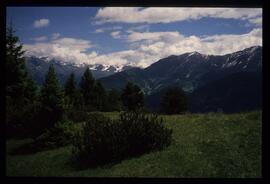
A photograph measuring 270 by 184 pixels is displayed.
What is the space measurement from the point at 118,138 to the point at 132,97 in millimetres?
1724

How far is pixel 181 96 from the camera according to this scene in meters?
10.7

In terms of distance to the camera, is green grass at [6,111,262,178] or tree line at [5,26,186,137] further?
tree line at [5,26,186,137]

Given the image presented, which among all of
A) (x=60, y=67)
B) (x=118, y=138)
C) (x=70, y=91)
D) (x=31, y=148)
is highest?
(x=60, y=67)

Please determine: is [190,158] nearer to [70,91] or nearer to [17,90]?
[70,91]

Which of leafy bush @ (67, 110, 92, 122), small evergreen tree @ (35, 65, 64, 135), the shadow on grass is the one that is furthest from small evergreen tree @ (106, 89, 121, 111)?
the shadow on grass

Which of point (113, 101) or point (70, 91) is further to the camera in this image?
point (113, 101)

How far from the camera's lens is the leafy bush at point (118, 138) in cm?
806

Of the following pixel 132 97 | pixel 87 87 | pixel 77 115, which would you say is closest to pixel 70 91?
pixel 77 115

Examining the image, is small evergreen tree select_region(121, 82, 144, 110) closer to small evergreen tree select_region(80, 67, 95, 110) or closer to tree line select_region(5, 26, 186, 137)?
tree line select_region(5, 26, 186, 137)

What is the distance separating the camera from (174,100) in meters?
10.3

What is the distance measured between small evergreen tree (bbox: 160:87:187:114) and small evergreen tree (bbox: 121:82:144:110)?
2.70 feet

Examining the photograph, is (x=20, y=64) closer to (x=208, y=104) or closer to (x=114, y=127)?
(x=114, y=127)

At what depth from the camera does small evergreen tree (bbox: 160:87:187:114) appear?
33.4 ft

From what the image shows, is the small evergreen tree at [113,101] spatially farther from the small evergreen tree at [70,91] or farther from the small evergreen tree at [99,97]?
the small evergreen tree at [70,91]
